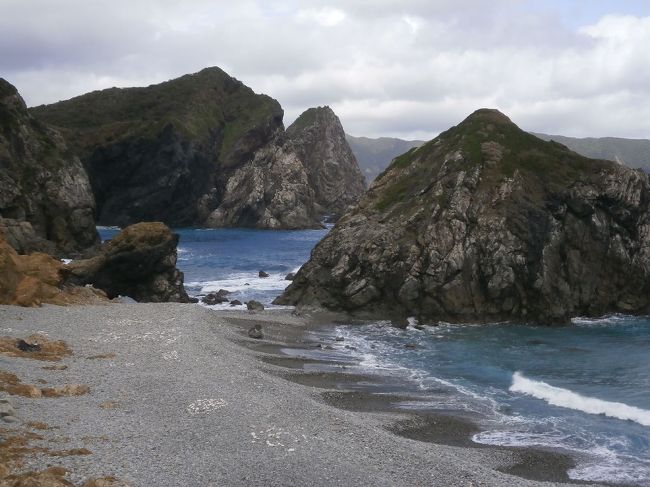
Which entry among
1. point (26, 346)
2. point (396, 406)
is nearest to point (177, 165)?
point (26, 346)

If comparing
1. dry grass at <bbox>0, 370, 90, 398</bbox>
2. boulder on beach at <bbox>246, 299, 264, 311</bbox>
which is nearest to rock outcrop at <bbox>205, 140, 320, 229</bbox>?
boulder on beach at <bbox>246, 299, 264, 311</bbox>

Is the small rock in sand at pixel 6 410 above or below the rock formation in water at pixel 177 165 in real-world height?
below

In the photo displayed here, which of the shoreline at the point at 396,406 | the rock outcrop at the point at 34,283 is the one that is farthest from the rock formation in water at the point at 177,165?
the shoreline at the point at 396,406

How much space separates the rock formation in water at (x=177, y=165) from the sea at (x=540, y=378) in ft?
370

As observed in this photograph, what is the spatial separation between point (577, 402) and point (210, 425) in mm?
19365

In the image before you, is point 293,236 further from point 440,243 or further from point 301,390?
point 301,390

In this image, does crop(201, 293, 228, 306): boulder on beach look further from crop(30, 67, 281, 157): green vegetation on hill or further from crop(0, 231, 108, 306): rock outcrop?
crop(30, 67, 281, 157): green vegetation on hill

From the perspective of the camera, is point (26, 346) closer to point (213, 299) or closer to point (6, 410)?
point (6, 410)

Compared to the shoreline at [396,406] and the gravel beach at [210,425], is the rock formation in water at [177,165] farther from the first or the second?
the gravel beach at [210,425]

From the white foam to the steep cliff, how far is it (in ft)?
479

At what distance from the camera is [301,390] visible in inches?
1125

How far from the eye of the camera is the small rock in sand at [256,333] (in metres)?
42.0

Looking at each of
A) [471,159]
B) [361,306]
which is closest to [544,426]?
[361,306]

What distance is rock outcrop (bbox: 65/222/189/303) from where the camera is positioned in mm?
54656
